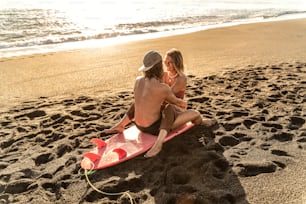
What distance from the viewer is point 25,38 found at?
485 inches

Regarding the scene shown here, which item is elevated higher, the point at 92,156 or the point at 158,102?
the point at 158,102

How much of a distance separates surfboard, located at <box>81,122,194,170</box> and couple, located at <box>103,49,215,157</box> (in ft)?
0.34

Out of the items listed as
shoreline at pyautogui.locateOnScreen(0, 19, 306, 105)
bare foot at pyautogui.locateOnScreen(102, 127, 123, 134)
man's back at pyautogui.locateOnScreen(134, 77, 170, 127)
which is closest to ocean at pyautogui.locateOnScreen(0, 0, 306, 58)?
shoreline at pyautogui.locateOnScreen(0, 19, 306, 105)

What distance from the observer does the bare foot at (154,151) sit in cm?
383

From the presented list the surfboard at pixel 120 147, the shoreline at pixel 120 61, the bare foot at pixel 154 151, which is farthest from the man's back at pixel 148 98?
the shoreline at pixel 120 61

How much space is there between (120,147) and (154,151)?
0.47m

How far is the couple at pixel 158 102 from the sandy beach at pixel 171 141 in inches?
8.9

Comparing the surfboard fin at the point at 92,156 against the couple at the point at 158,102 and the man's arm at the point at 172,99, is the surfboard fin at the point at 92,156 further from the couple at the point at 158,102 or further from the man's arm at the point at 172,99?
the man's arm at the point at 172,99

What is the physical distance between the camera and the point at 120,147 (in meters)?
4.08

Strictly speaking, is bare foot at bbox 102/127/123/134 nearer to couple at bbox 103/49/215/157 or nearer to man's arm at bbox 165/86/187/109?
couple at bbox 103/49/215/157

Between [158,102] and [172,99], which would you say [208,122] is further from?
[158,102]

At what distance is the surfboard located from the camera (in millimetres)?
3762

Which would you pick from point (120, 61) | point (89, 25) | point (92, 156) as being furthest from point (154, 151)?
point (89, 25)

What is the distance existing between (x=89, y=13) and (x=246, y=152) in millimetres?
17786
